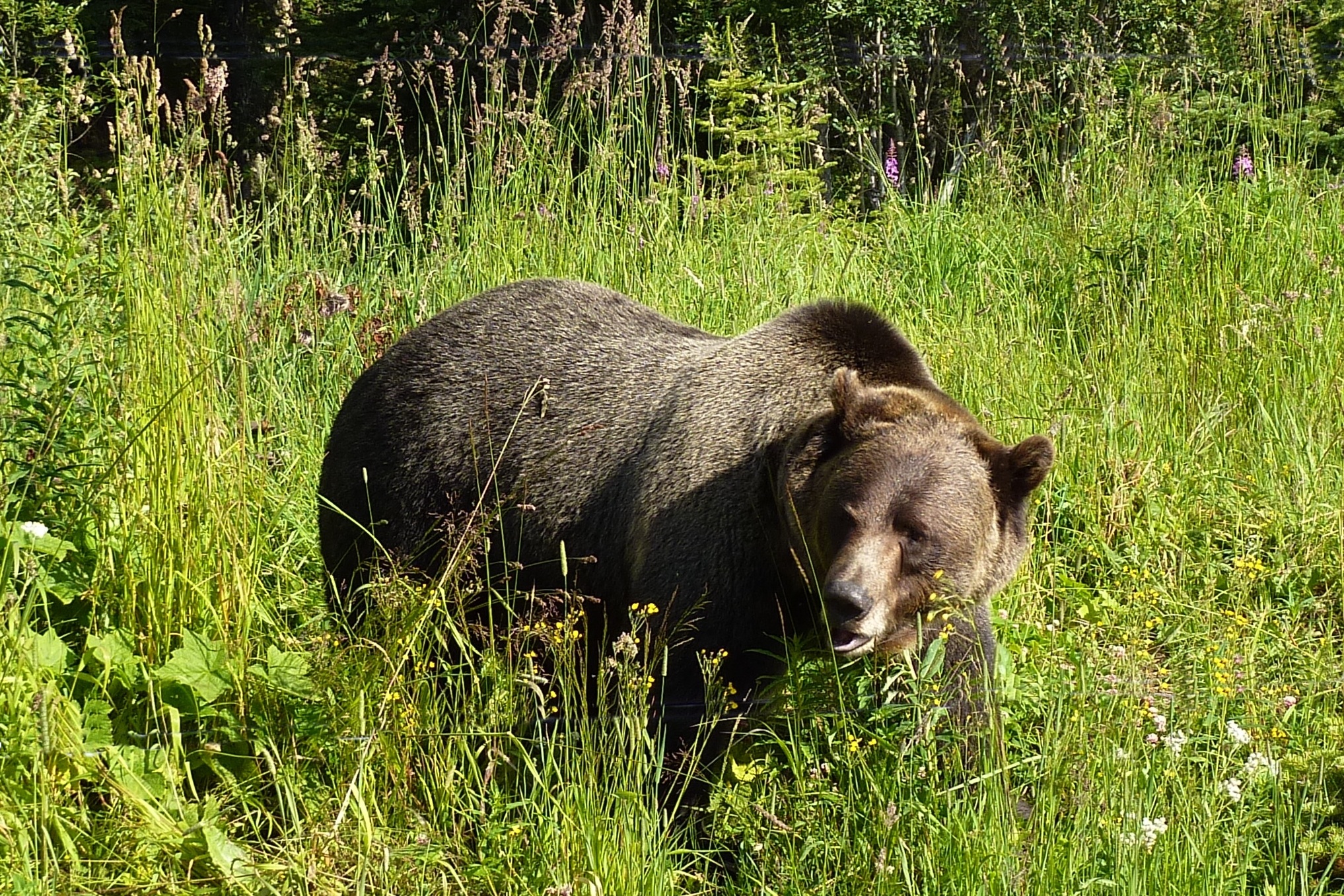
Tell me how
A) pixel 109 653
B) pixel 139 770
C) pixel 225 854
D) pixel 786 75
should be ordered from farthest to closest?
pixel 786 75, pixel 109 653, pixel 139 770, pixel 225 854

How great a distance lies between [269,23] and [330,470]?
54.2ft

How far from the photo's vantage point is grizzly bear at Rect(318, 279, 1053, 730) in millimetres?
3682

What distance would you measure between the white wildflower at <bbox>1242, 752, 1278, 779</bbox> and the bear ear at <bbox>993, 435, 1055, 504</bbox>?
90 centimetres

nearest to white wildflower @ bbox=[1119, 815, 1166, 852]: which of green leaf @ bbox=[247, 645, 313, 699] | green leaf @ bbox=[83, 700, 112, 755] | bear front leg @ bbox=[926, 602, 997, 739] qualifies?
bear front leg @ bbox=[926, 602, 997, 739]

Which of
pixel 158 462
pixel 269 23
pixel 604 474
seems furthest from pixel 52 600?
pixel 269 23

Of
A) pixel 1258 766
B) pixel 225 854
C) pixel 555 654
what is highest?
pixel 555 654

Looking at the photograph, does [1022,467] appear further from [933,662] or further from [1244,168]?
[1244,168]

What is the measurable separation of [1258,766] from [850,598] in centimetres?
105

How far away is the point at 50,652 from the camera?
3.29 meters

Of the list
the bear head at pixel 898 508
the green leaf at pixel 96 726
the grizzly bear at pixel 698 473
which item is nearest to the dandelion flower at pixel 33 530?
the green leaf at pixel 96 726

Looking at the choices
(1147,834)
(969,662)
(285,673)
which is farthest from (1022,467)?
(285,673)

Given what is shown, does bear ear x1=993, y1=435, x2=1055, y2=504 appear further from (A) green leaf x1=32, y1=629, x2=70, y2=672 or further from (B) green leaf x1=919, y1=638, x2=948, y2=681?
(A) green leaf x1=32, y1=629, x2=70, y2=672

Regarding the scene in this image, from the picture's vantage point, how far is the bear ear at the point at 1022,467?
3812 mm

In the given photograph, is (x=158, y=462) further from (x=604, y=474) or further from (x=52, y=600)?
(x=604, y=474)
